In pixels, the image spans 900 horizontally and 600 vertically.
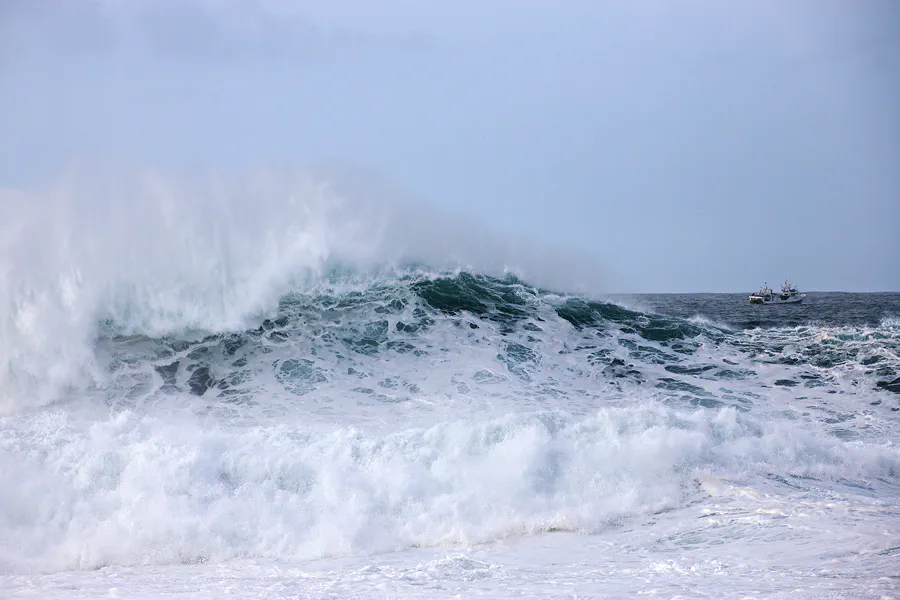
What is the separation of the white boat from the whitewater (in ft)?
85.1

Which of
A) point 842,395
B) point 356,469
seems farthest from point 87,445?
point 842,395

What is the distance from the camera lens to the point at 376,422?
8.47 metres

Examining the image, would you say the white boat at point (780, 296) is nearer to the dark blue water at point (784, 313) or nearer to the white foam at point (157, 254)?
the dark blue water at point (784, 313)

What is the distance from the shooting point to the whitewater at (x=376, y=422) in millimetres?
5539

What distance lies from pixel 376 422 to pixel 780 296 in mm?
36025

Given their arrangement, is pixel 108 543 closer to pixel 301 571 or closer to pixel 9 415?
pixel 301 571

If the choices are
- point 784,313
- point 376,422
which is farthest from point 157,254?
point 784,313

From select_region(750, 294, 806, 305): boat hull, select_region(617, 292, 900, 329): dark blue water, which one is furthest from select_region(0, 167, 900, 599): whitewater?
select_region(750, 294, 806, 305): boat hull

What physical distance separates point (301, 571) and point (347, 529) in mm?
639

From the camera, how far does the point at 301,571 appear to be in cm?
556

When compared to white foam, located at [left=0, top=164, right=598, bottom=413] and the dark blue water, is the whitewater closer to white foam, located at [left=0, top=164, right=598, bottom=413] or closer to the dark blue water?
white foam, located at [left=0, top=164, right=598, bottom=413]

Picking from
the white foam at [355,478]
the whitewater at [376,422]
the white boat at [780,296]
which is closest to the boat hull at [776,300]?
the white boat at [780,296]

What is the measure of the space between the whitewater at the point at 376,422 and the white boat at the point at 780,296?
25927 millimetres

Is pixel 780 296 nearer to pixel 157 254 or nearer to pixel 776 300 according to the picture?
pixel 776 300
